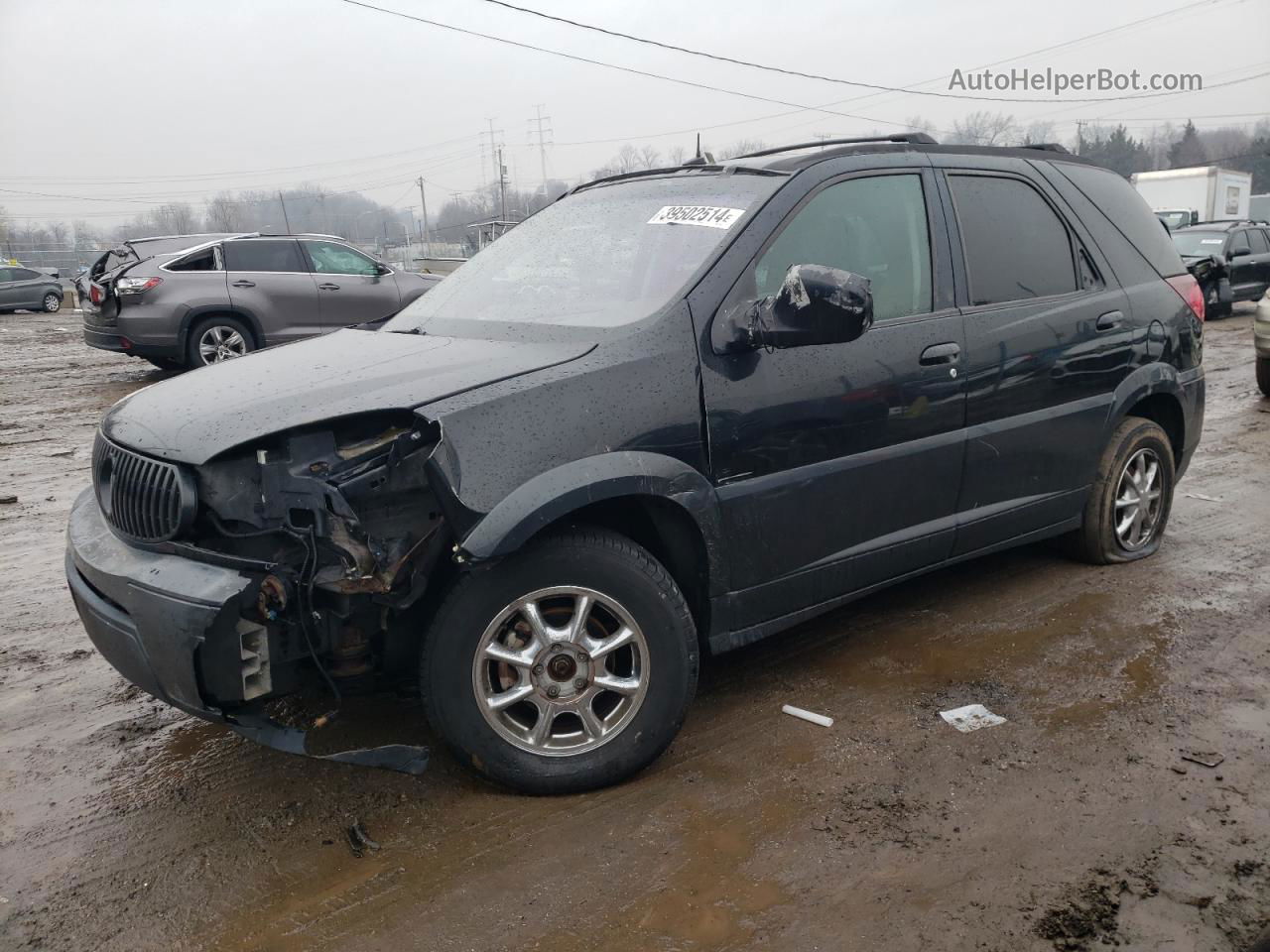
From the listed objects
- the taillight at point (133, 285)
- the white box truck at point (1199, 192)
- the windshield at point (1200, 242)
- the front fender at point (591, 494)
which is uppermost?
the white box truck at point (1199, 192)

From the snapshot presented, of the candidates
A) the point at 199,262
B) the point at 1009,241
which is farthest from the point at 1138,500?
the point at 199,262

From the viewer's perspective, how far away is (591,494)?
Result: 9.41ft

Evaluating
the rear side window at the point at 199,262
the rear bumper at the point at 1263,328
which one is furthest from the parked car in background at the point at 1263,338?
the rear side window at the point at 199,262

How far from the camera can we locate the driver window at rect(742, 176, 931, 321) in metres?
3.45

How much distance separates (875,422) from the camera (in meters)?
3.54

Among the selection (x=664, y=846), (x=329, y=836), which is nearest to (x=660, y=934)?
(x=664, y=846)

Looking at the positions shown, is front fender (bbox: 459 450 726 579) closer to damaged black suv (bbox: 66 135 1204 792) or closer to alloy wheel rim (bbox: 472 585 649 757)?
damaged black suv (bbox: 66 135 1204 792)

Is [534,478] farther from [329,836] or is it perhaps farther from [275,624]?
[329,836]

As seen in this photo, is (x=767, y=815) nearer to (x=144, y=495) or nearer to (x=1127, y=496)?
(x=144, y=495)

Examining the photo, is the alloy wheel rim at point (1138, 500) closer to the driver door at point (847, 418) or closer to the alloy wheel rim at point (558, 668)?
the driver door at point (847, 418)

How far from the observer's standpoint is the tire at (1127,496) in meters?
4.64

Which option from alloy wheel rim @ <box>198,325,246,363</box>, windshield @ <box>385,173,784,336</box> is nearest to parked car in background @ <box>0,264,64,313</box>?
alloy wheel rim @ <box>198,325,246,363</box>

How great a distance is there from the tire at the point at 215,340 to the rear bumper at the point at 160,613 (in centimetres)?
994

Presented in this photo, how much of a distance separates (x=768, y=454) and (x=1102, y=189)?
263 cm
